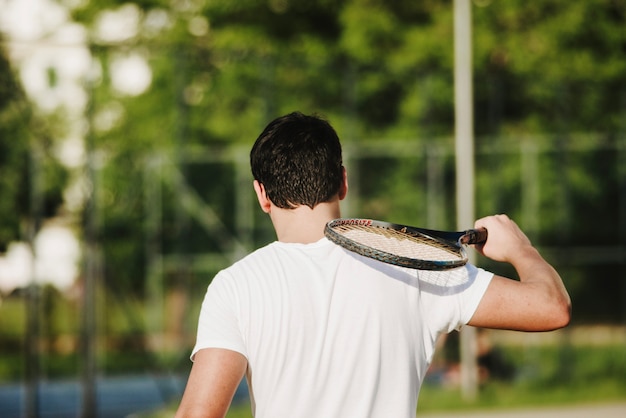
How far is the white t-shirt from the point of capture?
2.28 meters

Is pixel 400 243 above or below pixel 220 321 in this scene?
above

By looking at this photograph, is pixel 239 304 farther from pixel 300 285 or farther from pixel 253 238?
pixel 253 238

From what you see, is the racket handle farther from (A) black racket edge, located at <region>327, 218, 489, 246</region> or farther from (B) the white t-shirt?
(B) the white t-shirt

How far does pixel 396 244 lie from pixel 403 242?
0.06 meters

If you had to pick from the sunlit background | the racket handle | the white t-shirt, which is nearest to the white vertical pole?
the sunlit background

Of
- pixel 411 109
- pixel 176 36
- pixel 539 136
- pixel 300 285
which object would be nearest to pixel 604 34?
pixel 539 136

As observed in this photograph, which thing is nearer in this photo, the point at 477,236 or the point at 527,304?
the point at 527,304

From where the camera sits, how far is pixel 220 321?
2271 millimetres

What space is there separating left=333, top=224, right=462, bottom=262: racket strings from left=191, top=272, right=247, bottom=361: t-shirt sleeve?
0.96 ft

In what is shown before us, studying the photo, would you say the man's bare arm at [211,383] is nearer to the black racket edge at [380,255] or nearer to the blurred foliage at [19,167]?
the black racket edge at [380,255]

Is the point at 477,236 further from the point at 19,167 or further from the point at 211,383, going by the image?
the point at 19,167

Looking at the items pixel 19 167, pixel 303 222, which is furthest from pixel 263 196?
pixel 19 167

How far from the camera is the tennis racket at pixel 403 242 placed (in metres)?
2.34

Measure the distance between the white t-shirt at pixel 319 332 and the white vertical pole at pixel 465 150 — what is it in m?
9.51
